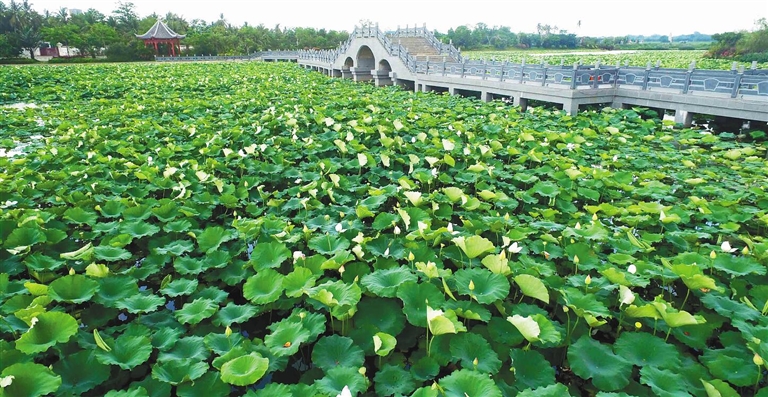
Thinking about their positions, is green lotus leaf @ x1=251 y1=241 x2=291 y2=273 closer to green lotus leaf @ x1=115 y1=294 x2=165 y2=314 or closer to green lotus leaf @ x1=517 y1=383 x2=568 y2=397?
green lotus leaf @ x1=115 y1=294 x2=165 y2=314

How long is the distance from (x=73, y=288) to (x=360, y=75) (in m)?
23.9

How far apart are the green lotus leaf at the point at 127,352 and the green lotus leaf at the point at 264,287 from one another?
2.05 feet

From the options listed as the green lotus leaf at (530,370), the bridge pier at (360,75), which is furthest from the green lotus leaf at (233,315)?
the bridge pier at (360,75)

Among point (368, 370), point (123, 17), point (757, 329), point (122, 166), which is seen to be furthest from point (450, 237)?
point (123, 17)

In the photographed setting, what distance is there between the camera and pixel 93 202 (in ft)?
15.6

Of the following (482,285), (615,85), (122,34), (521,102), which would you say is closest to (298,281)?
(482,285)

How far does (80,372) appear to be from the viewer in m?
2.31

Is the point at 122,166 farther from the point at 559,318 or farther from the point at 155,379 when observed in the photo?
the point at 559,318

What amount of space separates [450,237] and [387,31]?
27846 millimetres

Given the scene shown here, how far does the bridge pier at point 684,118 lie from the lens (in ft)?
33.7

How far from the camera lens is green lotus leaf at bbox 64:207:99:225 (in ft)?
13.5

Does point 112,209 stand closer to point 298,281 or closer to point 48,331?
point 48,331

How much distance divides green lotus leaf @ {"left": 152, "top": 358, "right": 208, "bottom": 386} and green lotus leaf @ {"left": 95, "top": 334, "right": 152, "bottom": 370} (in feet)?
0.38

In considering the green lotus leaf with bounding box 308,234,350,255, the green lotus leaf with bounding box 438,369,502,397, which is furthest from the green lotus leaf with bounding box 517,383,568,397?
the green lotus leaf with bounding box 308,234,350,255
